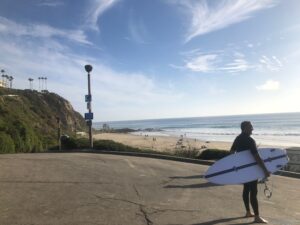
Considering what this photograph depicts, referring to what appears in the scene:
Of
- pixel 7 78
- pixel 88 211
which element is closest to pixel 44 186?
pixel 88 211

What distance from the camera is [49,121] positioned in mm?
88125

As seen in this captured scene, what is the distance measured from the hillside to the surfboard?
50.0 ft

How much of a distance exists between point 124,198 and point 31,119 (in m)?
64.3

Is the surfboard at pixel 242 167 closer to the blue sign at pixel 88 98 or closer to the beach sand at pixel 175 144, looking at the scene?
the blue sign at pixel 88 98

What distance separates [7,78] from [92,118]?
123m

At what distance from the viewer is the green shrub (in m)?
22.2

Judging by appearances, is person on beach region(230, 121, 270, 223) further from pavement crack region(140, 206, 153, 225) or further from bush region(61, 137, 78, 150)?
bush region(61, 137, 78, 150)

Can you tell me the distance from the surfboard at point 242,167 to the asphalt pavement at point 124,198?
0.65 metres

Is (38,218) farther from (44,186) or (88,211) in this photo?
(44,186)

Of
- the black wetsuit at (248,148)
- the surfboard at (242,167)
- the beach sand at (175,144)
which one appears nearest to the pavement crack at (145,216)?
the surfboard at (242,167)

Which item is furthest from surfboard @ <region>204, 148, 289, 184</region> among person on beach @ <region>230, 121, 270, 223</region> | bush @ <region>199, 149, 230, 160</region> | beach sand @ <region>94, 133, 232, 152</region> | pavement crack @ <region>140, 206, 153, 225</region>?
beach sand @ <region>94, 133, 232, 152</region>

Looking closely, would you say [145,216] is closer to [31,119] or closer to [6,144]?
[6,144]

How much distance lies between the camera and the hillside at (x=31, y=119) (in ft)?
81.3

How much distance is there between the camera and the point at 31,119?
71750mm
